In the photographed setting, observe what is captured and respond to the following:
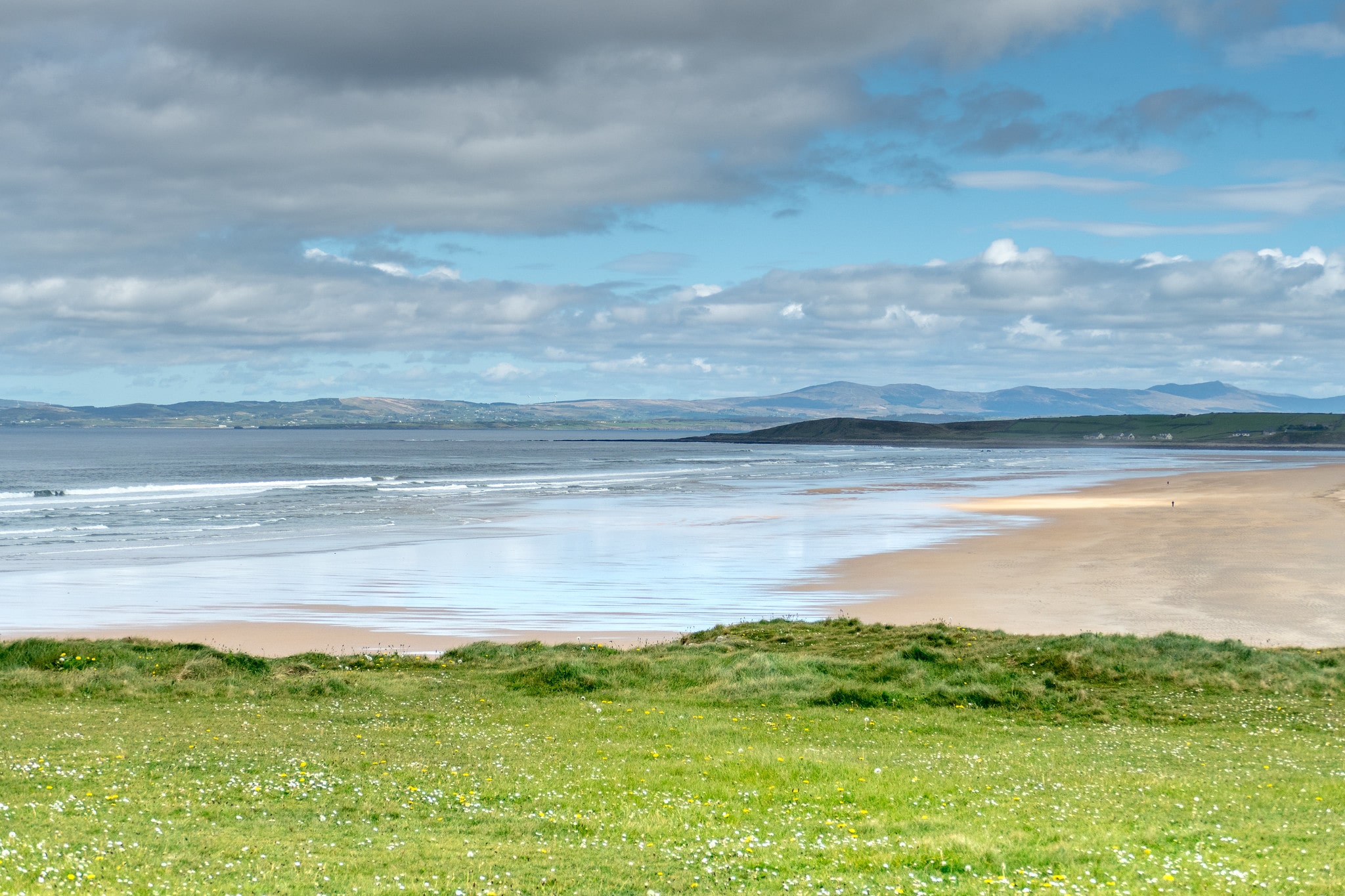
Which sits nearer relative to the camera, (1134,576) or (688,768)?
(688,768)

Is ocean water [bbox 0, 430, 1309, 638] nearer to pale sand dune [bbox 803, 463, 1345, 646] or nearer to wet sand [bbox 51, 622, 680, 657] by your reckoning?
wet sand [bbox 51, 622, 680, 657]

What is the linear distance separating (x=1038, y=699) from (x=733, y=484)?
75.8 metres

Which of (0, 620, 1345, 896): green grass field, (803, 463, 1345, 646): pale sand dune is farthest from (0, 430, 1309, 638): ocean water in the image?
(0, 620, 1345, 896): green grass field

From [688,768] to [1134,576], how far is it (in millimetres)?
29909

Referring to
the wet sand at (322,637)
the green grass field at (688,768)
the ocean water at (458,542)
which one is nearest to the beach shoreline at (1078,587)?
the wet sand at (322,637)

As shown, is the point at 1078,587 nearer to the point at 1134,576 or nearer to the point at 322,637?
the point at 1134,576

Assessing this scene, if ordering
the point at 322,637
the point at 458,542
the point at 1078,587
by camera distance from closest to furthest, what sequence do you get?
the point at 322,637 < the point at 1078,587 < the point at 458,542

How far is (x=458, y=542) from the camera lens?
170ft

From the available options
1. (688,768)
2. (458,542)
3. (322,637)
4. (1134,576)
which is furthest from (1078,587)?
(458,542)

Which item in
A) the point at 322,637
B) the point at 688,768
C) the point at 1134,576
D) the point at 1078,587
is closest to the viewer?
the point at 688,768

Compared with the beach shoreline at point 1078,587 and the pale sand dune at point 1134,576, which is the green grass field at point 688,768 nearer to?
the beach shoreline at point 1078,587

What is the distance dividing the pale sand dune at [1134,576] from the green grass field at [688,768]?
663 centimetres

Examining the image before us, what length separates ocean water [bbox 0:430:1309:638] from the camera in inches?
1323

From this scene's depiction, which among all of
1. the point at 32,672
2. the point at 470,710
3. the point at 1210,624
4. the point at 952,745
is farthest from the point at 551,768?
the point at 1210,624
